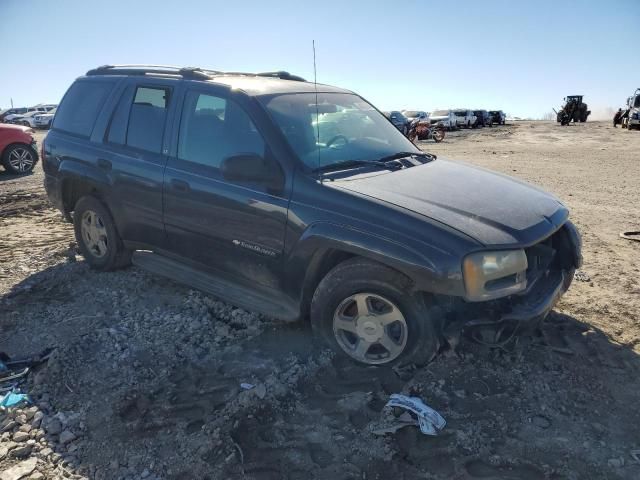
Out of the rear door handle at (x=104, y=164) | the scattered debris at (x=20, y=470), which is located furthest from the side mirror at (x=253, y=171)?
the scattered debris at (x=20, y=470)

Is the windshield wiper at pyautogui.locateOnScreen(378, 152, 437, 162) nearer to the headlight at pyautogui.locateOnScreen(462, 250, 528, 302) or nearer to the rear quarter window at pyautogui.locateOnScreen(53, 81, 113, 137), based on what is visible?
the headlight at pyautogui.locateOnScreen(462, 250, 528, 302)

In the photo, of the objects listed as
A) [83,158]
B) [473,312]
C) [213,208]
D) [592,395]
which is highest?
[83,158]

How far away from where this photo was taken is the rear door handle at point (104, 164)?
176 inches

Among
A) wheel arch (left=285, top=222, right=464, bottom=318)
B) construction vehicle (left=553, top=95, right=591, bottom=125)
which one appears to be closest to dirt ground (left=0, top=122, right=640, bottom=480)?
wheel arch (left=285, top=222, right=464, bottom=318)

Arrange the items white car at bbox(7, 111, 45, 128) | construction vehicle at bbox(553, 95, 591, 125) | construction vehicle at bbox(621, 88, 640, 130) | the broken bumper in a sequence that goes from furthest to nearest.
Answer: construction vehicle at bbox(553, 95, 591, 125) < white car at bbox(7, 111, 45, 128) < construction vehicle at bbox(621, 88, 640, 130) < the broken bumper

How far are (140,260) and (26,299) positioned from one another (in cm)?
110

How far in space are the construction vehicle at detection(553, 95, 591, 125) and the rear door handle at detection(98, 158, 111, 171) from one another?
44.9m

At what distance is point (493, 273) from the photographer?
2.87m

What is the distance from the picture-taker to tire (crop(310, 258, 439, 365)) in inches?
120

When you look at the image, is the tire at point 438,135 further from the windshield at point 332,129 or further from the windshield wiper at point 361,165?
the windshield wiper at point 361,165

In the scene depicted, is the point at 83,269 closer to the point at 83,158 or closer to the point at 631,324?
the point at 83,158

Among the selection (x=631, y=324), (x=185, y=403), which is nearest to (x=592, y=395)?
(x=631, y=324)

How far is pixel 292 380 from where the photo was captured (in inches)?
127

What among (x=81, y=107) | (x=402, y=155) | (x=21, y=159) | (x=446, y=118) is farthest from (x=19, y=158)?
(x=446, y=118)
